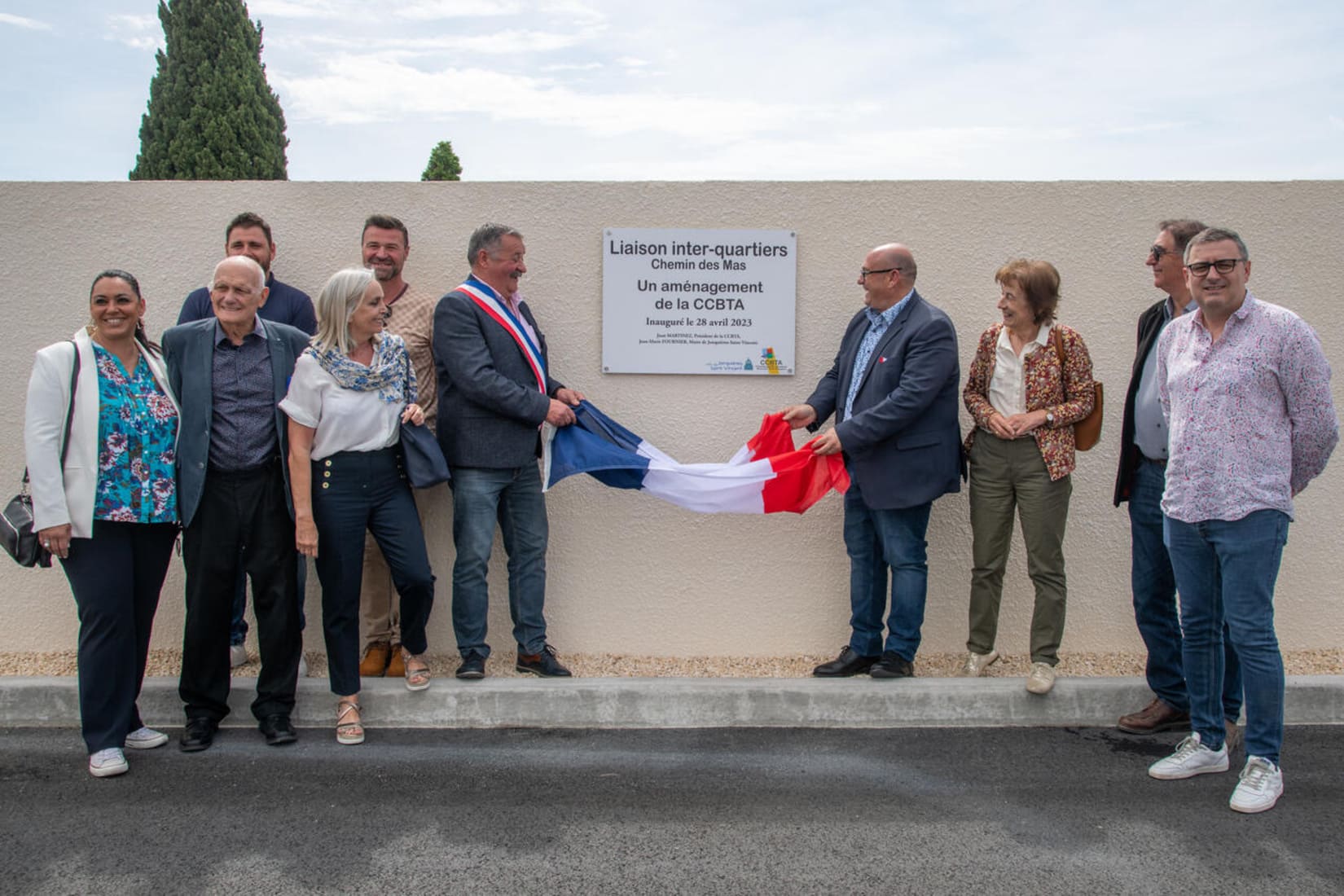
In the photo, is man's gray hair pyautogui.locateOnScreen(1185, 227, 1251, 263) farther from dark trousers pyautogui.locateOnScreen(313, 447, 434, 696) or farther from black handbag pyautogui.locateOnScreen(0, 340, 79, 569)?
black handbag pyautogui.locateOnScreen(0, 340, 79, 569)

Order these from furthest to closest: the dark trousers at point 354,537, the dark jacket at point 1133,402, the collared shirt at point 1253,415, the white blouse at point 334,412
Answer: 1. the dark jacket at point 1133,402
2. the dark trousers at point 354,537
3. the white blouse at point 334,412
4. the collared shirt at point 1253,415

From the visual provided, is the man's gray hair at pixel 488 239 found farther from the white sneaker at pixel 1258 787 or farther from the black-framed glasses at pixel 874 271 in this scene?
the white sneaker at pixel 1258 787

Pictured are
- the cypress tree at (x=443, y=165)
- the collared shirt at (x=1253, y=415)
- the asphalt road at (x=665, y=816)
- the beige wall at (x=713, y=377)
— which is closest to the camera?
the asphalt road at (x=665, y=816)

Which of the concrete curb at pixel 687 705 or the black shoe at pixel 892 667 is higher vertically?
the black shoe at pixel 892 667

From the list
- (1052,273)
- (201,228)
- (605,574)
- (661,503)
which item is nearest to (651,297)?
(661,503)

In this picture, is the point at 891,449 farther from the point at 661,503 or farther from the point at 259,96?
the point at 259,96

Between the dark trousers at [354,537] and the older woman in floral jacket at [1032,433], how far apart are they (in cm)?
263

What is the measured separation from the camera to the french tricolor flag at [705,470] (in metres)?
5.36

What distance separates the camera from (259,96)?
17234mm

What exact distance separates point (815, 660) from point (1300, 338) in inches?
115

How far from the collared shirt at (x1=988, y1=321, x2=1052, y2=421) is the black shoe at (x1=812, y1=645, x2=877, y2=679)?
1342 millimetres

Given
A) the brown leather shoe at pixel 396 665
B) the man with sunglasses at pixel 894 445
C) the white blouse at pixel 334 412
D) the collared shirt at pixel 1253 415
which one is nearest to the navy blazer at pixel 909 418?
the man with sunglasses at pixel 894 445

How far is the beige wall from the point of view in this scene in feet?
18.8

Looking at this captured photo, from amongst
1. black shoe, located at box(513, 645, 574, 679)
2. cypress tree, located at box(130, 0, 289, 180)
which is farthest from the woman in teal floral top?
cypress tree, located at box(130, 0, 289, 180)
